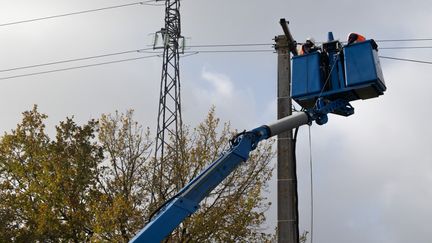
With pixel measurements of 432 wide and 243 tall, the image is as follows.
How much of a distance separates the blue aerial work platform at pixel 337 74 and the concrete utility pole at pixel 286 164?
0.70 metres

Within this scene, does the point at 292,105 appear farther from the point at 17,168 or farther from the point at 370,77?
the point at 17,168

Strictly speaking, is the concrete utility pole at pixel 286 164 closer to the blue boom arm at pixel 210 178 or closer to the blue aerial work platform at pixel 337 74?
the blue aerial work platform at pixel 337 74

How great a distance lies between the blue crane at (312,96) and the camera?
7.49 m

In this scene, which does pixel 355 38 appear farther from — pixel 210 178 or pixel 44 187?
pixel 44 187

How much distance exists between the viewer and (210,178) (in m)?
7.68

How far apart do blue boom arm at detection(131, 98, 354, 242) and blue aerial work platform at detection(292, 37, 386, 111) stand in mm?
325

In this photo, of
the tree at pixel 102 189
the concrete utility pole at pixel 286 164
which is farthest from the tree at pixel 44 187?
the concrete utility pole at pixel 286 164

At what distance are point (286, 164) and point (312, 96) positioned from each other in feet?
4.44

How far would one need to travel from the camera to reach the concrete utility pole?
9.45 metres

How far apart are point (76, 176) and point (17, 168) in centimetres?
204

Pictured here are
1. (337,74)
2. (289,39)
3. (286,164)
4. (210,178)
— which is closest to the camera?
(210,178)

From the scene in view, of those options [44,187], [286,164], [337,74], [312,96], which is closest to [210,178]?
[286,164]

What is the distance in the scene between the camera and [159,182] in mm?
18234

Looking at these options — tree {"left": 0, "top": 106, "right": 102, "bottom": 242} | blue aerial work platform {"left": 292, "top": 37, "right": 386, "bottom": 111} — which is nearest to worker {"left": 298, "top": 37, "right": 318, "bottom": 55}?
blue aerial work platform {"left": 292, "top": 37, "right": 386, "bottom": 111}
